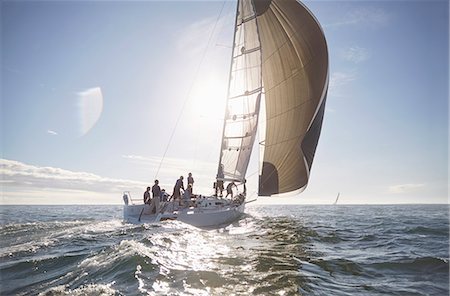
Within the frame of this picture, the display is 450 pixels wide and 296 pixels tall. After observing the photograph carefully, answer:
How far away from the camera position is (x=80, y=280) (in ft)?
19.7

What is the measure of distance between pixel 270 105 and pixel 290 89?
1.77 metres

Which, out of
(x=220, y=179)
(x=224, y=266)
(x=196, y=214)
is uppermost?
(x=220, y=179)

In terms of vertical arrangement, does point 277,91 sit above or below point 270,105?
above

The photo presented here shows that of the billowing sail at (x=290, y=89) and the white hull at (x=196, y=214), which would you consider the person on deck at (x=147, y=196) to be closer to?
the white hull at (x=196, y=214)

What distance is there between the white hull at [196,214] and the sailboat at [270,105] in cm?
5

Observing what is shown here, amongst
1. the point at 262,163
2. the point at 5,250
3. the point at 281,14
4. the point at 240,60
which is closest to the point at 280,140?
the point at 262,163

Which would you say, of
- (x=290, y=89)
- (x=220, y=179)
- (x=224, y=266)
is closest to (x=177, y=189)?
(x=220, y=179)

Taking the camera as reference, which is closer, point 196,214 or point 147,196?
point 196,214

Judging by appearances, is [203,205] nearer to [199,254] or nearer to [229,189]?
[229,189]

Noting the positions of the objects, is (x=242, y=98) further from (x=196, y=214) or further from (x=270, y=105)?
(x=196, y=214)

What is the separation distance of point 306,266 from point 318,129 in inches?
452

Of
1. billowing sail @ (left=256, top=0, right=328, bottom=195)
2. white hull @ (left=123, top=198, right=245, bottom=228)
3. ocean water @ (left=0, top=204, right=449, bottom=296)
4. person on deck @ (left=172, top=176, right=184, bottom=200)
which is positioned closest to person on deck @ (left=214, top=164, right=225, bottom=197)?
white hull @ (left=123, top=198, right=245, bottom=228)

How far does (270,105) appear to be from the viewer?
19.4m

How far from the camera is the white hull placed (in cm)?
1468
